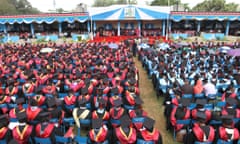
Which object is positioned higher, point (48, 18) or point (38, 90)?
point (48, 18)

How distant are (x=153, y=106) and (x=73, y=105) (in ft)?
9.09

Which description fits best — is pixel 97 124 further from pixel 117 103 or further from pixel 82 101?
pixel 82 101

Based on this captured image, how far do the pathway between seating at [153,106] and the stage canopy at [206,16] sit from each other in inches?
548

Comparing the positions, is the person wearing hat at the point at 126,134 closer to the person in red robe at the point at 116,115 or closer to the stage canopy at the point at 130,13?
the person in red robe at the point at 116,115

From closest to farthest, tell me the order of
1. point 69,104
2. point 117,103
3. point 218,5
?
point 117,103, point 69,104, point 218,5

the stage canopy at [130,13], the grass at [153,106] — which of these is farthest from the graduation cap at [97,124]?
the stage canopy at [130,13]

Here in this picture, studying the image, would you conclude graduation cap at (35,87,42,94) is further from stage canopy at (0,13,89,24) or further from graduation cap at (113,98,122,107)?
stage canopy at (0,13,89,24)

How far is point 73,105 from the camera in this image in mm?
5383

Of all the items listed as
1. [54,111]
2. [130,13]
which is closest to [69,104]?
[54,111]

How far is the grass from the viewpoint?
5264mm

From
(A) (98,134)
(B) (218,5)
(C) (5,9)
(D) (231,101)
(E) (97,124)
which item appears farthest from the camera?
(C) (5,9)

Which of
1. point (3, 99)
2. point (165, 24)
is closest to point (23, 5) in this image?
point (165, 24)

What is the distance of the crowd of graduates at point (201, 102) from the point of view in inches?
146

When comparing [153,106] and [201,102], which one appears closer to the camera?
[201,102]
